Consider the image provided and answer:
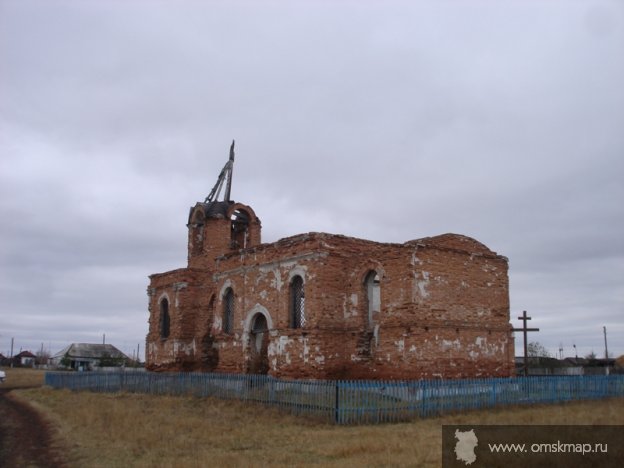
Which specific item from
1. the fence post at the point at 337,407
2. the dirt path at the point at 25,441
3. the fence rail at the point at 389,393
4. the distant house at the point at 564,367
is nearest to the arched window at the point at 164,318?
the fence rail at the point at 389,393

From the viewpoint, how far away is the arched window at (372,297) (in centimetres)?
2117

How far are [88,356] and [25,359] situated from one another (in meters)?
28.3

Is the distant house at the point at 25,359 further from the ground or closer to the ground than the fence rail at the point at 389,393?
closer to the ground

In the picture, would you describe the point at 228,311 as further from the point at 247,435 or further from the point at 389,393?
the point at 247,435

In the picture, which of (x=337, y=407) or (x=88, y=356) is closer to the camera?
(x=337, y=407)

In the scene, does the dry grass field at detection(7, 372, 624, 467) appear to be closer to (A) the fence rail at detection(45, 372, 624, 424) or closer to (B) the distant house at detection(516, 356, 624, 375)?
(A) the fence rail at detection(45, 372, 624, 424)

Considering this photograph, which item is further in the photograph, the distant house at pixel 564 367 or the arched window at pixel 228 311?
the distant house at pixel 564 367

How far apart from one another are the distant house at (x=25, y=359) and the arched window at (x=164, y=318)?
60.2m

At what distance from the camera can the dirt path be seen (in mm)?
12039

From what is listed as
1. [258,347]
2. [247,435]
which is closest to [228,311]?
[258,347]

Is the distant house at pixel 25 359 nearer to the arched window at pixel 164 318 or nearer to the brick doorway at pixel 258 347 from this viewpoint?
the arched window at pixel 164 318

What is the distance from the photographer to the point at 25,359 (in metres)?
86.1

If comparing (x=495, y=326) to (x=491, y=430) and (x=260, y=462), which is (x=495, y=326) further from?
(x=260, y=462)

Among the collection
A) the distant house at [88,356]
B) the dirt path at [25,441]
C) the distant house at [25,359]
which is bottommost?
the distant house at [25,359]
